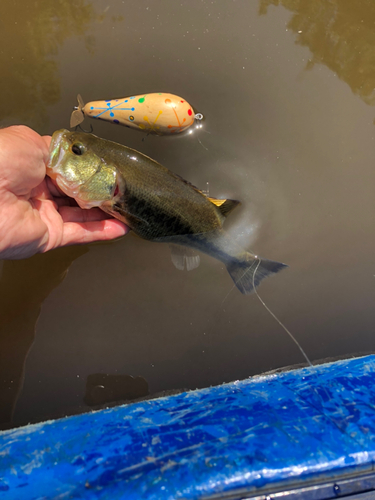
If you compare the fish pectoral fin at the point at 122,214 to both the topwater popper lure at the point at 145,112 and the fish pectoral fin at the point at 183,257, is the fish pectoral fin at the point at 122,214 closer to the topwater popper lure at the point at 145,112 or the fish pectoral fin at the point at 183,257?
the fish pectoral fin at the point at 183,257

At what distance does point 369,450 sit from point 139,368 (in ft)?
5.18

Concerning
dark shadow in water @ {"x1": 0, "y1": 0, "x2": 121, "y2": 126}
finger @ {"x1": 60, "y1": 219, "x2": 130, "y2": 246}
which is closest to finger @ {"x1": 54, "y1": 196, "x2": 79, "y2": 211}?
finger @ {"x1": 60, "y1": 219, "x2": 130, "y2": 246}

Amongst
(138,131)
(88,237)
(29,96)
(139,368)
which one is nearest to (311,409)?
(139,368)

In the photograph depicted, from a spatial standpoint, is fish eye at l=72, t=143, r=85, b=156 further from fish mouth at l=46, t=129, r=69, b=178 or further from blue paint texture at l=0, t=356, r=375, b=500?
blue paint texture at l=0, t=356, r=375, b=500

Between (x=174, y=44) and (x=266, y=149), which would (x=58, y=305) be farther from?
(x=174, y=44)

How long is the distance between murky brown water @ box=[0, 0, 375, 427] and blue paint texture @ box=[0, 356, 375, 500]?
490mm

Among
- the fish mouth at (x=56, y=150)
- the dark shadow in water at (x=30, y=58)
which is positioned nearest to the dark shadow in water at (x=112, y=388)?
the fish mouth at (x=56, y=150)

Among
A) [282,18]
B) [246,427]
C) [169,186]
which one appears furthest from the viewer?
[282,18]

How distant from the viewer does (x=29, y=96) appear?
2.17m

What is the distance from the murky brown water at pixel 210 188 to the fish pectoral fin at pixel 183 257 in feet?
0.30

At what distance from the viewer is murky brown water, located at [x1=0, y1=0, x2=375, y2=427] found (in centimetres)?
222

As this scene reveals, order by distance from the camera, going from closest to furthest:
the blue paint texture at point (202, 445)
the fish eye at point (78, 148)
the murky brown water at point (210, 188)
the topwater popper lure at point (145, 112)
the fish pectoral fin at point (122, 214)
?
the blue paint texture at point (202, 445)
the fish eye at point (78, 148)
the fish pectoral fin at point (122, 214)
the topwater popper lure at point (145, 112)
the murky brown water at point (210, 188)

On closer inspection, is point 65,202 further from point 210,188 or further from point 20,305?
point 210,188

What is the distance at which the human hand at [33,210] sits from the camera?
1.51 m
